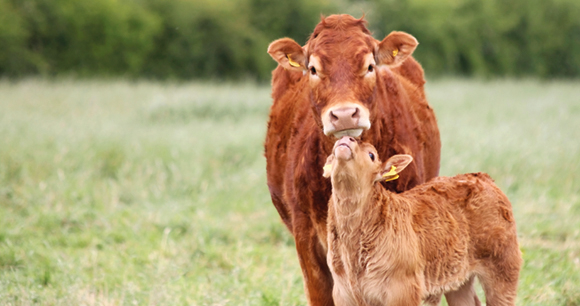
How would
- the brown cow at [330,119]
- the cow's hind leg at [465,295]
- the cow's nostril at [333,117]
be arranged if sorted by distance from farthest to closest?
the cow's hind leg at [465,295] → the brown cow at [330,119] → the cow's nostril at [333,117]

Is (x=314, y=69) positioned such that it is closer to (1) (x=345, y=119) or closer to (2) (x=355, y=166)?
(1) (x=345, y=119)

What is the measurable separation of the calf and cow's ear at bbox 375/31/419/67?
748 millimetres

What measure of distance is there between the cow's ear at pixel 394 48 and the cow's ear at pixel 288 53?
0.44 meters

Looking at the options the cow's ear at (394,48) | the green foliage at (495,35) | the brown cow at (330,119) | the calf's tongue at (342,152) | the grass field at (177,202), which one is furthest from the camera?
the green foliage at (495,35)

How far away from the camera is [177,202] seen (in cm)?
800

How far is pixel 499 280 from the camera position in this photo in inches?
144

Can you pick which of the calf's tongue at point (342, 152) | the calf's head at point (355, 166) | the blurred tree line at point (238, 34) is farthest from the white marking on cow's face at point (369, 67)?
the blurred tree line at point (238, 34)

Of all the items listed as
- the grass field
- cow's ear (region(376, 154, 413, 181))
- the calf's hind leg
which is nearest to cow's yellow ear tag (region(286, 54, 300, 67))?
cow's ear (region(376, 154, 413, 181))

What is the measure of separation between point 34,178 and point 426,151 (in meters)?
5.49

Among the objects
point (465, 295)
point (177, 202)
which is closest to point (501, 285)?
point (465, 295)

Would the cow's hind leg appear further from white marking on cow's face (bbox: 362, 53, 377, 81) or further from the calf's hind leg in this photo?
white marking on cow's face (bbox: 362, 53, 377, 81)

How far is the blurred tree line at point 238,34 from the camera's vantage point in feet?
64.2

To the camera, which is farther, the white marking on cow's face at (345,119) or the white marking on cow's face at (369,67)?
the white marking on cow's face at (369,67)

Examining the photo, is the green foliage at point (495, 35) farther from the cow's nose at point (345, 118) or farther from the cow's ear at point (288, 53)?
the cow's nose at point (345, 118)
